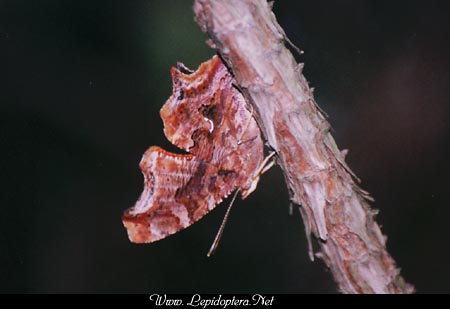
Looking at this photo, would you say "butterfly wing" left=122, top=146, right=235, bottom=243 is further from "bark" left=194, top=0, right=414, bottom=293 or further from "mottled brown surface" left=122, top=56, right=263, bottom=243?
"bark" left=194, top=0, right=414, bottom=293

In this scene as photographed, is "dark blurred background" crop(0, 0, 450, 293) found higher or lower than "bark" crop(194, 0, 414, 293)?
higher

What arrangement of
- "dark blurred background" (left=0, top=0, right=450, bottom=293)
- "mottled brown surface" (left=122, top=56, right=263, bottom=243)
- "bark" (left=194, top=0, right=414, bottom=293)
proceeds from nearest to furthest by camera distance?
"bark" (left=194, top=0, right=414, bottom=293), "mottled brown surface" (left=122, top=56, right=263, bottom=243), "dark blurred background" (left=0, top=0, right=450, bottom=293)

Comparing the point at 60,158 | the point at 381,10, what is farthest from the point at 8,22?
the point at 381,10

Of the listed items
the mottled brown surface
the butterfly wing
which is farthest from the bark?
the butterfly wing

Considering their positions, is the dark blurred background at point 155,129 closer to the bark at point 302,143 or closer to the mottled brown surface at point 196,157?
the mottled brown surface at point 196,157

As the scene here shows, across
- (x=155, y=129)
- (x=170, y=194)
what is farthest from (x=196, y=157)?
(x=155, y=129)

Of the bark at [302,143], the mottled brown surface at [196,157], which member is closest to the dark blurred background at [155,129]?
the mottled brown surface at [196,157]
